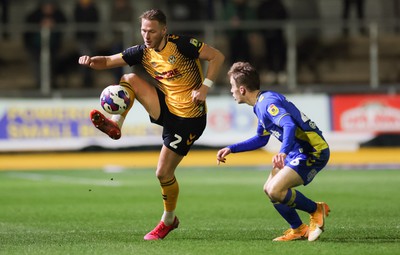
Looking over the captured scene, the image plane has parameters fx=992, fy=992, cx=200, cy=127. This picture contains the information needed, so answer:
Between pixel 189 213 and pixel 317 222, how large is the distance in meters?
3.62

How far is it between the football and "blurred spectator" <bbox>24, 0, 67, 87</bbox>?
1277 centimetres

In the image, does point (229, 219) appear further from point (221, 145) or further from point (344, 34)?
point (344, 34)

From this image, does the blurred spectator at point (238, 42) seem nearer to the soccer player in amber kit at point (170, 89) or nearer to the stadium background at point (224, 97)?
the stadium background at point (224, 97)

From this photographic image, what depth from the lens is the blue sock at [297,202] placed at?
9.10 meters

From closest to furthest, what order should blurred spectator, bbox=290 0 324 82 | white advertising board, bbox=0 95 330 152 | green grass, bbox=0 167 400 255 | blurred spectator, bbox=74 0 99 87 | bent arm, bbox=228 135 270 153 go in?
green grass, bbox=0 167 400 255, bent arm, bbox=228 135 270 153, white advertising board, bbox=0 95 330 152, blurred spectator, bbox=74 0 99 87, blurred spectator, bbox=290 0 324 82

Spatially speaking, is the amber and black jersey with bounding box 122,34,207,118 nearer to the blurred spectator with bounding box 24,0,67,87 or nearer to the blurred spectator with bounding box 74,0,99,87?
the blurred spectator with bounding box 74,0,99,87

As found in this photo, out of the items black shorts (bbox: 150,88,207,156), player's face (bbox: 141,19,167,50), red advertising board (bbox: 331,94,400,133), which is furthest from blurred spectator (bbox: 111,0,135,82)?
player's face (bbox: 141,19,167,50)

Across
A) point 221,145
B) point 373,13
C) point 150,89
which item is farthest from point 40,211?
point 373,13

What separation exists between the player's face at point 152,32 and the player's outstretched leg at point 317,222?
2265 millimetres

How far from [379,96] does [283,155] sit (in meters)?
14.5

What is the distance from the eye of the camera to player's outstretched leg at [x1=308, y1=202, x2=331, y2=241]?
9180 millimetres

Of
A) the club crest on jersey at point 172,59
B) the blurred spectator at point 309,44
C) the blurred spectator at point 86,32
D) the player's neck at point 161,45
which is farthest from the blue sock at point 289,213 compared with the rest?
the blurred spectator at point 309,44

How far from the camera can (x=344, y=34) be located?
23.0 meters

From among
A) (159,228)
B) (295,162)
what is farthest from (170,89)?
(295,162)
